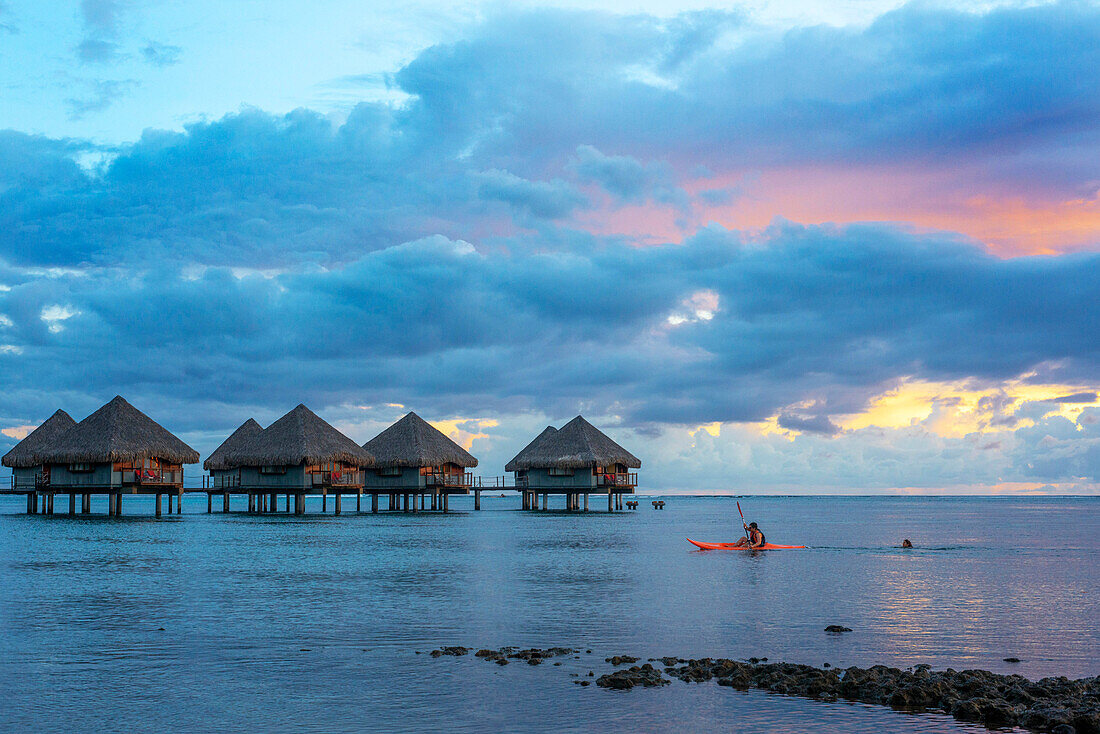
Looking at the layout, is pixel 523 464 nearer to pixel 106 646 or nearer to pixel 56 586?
pixel 56 586

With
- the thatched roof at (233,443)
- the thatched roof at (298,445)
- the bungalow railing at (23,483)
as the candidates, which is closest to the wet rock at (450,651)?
the thatched roof at (298,445)

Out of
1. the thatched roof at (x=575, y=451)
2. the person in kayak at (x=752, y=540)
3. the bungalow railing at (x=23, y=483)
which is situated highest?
the thatched roof at (x=575, y=451)

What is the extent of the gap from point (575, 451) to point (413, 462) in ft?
40.2

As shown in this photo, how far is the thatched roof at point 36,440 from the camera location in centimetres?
6398

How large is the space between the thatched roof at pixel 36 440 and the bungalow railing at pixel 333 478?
1593 centimetres

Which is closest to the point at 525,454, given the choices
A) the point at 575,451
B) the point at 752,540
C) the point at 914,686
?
the point at 575,451

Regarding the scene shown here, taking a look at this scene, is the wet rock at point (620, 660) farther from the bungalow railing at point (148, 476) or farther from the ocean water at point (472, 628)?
the bungalow railing at point (148, 476)

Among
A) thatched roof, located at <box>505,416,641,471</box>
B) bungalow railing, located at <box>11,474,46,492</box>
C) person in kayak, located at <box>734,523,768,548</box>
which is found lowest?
person in kayak, located at <box>734,523,768,548</box>

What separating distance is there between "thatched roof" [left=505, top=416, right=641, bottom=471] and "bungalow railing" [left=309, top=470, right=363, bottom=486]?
51.3ft

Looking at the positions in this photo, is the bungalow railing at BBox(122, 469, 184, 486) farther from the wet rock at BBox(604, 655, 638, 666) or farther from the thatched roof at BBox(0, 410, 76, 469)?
the wet rock at BBox(604, 655, 638, 666)

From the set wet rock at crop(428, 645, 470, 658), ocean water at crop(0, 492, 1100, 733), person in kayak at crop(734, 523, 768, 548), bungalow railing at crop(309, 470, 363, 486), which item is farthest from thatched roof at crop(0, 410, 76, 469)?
wet rock at crop(428, 645, 470, 658)

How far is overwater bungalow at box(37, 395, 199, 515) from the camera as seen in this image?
56562 mm

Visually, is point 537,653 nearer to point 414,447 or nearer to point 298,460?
point 298,460

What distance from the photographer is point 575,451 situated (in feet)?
246
